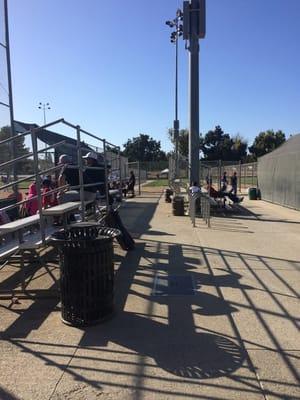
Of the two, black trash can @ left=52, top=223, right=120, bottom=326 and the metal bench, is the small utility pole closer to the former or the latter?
the metal bench

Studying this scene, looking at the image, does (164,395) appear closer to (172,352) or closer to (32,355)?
(172,352)

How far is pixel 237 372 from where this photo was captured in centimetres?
387

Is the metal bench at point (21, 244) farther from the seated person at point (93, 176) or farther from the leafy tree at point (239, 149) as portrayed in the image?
the leafy tree at point (239, 149)

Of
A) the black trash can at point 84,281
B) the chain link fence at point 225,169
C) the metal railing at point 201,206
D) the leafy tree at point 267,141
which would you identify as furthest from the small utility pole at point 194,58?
the leafy tree at point 267,141

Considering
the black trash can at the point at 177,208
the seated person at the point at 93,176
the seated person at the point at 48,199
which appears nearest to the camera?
the seated person at the point at 48,199

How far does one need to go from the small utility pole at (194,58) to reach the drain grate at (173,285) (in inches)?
416

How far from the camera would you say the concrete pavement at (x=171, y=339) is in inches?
143

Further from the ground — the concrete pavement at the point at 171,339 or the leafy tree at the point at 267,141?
the leafy tree at the point at 267,141

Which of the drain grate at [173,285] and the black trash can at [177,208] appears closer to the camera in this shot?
the drain grate at [173,285]

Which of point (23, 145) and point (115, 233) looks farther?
point (23, 145)

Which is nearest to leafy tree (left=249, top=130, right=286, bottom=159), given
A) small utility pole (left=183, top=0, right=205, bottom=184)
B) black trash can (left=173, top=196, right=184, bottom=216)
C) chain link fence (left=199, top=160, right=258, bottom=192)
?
chain link fence (left=199, top=160, right=258, bottom=192)

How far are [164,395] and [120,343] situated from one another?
1.09m

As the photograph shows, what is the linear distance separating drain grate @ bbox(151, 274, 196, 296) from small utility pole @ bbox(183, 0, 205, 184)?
10.6 m

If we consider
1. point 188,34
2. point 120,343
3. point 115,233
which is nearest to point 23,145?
point 115,233
